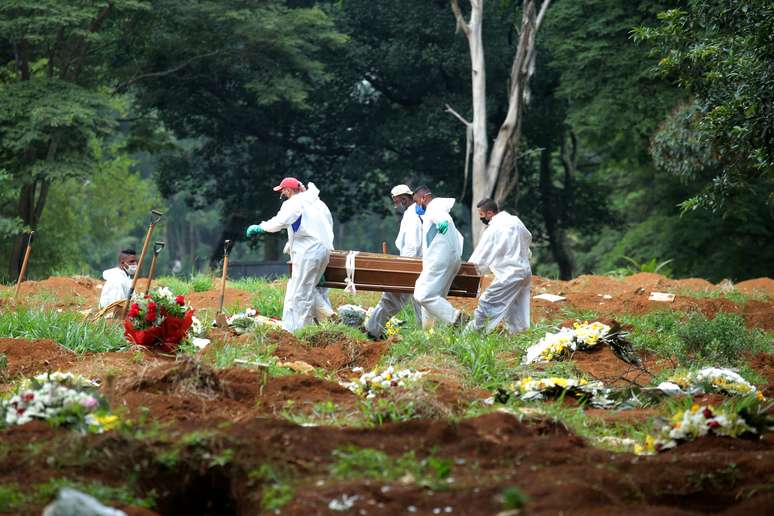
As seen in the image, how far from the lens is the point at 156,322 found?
1159cm

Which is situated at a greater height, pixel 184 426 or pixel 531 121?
pixel 531 121

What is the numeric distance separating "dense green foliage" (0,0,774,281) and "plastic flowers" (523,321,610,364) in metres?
10.0

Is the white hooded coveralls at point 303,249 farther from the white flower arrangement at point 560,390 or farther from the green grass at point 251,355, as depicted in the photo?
the white flower arrangement at point 560,390

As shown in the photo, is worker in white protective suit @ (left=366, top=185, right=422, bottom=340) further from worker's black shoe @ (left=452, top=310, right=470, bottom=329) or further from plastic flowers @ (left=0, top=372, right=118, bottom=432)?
plastic flowers @ (left=0, top=372, right=118, bottom=432)

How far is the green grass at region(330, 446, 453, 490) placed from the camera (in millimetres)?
6055

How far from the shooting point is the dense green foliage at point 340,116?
2545 centimetres

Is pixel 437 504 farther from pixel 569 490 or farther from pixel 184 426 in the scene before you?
pixel 184 426

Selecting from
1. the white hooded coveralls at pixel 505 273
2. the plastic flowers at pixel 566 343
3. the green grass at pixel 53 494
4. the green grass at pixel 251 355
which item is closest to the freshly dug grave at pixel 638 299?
the white hooded coveralls at pixel 505 273

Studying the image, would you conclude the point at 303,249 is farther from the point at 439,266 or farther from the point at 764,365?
the point at 764,365

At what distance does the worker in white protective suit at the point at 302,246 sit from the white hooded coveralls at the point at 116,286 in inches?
62.0

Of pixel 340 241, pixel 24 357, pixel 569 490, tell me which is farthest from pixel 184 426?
pixel 340 241

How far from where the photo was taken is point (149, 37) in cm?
2864

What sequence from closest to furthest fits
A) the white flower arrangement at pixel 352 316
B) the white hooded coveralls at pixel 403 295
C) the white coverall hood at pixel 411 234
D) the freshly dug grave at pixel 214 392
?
the freshly dug grave at pixel 214 392, the white hooded coveralls at pixel 403 295, the white flower arrangement at pixel 352 316, the white coverall hood at pixel 411 234

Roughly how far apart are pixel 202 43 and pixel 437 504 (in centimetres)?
2515
